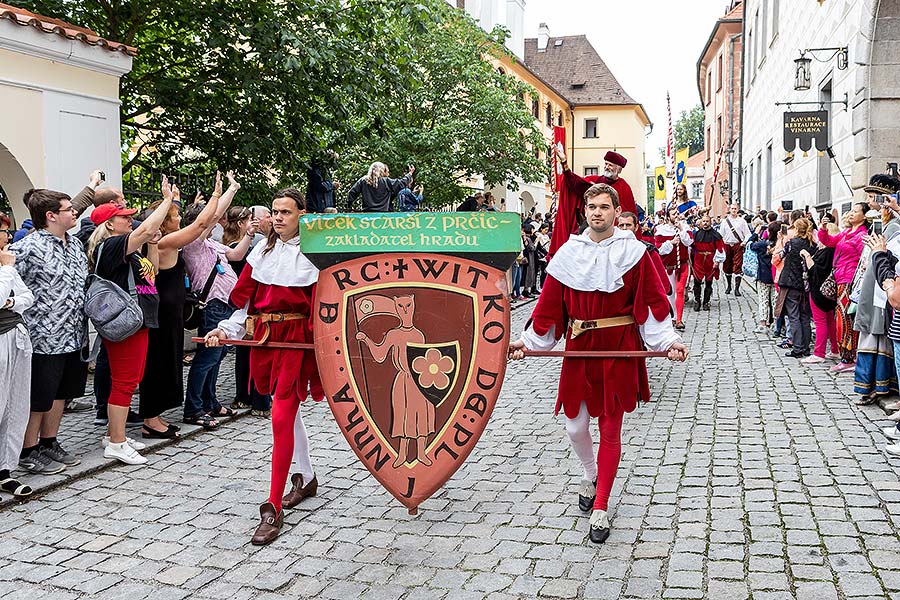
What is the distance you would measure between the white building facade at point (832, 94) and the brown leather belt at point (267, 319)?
9.05m

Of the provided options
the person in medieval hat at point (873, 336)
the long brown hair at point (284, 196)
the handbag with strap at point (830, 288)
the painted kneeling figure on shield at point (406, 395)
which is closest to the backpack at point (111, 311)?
the long brown hair at point (284, 196)

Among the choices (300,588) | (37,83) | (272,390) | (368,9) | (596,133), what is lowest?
(300,588)

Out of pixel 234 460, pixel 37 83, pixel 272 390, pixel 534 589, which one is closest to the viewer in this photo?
pixel 534 589

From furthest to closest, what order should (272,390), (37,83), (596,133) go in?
(596,133) → (37,83) → (272,390)

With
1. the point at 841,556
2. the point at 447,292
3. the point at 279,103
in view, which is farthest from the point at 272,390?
the point at 279,103

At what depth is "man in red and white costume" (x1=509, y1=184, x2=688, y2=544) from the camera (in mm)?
4434

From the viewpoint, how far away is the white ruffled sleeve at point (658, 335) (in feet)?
14.5

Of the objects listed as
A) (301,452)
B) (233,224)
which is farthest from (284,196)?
(233,224)

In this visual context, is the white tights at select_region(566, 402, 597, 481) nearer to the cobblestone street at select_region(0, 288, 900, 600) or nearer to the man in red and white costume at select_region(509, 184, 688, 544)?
the man in red and white costume at select_region(509, 184, 688, 544)

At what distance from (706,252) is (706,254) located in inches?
1.5

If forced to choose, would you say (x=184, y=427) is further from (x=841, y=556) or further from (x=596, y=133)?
(x=596, y=133)

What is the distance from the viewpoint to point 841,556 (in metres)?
4.06

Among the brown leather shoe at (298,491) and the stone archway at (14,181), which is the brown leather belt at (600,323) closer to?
the brown leather shoe at (298,491)

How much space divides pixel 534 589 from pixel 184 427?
13.1 ft
